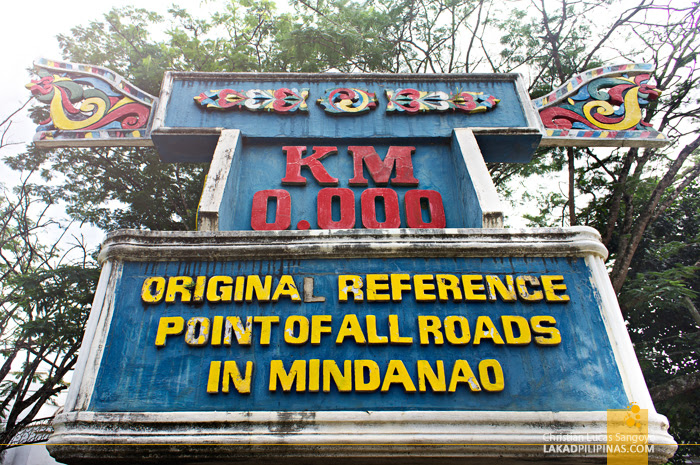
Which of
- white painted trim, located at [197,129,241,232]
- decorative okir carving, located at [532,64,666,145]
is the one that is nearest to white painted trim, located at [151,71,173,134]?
white painted trim, located at [197,129,241,232]

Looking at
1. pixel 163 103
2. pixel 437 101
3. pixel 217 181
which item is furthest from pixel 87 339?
pixel 437 101

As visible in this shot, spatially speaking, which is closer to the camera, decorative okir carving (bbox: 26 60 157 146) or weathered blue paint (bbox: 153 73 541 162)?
decorative okir carving (bbox: 26 60 157 146)

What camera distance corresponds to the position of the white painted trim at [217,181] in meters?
4.92

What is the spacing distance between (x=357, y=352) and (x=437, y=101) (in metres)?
4.03

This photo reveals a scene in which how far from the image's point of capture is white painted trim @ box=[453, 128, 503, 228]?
504 centimetres

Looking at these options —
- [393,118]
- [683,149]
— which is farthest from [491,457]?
[683,149]

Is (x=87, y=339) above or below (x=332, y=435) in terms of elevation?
above

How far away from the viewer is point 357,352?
3.90 meters

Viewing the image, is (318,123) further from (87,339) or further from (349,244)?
(87,339)

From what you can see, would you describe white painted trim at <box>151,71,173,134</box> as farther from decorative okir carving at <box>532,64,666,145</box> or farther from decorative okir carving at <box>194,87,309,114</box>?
decorative okir carving at <box>532,64,666,145</box>

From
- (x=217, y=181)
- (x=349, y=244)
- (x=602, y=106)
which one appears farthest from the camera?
(x=602, y=106)

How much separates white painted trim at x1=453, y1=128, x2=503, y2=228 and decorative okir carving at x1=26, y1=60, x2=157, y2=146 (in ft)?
13.3

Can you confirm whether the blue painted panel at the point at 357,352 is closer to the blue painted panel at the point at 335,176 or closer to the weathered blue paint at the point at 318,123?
the blue painted panel at the point at 335,176

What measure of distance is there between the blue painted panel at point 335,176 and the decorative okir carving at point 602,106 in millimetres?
1496
